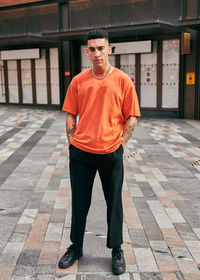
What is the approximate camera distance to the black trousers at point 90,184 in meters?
3.16

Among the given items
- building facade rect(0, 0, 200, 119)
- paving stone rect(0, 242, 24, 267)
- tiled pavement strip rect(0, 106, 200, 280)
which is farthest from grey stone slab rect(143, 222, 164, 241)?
building facade rect(0, 0, 200, 119)

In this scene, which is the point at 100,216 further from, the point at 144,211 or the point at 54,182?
the point at 54,182

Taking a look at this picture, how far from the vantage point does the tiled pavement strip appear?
10.7ft

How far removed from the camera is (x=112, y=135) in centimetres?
311

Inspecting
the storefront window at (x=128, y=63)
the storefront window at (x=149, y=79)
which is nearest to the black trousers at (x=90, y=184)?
the storefront window at (x=149, y=79)

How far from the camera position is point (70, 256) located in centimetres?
333

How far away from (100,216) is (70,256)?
124cm

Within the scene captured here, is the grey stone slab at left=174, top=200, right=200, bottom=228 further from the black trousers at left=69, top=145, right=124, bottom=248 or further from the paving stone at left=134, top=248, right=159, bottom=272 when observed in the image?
the black trousers at left=69, top=145, right=124, bottom=248

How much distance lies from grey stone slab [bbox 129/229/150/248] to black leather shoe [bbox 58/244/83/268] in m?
0.62

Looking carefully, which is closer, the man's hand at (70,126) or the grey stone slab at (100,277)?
the grey stone slab at (100,277)

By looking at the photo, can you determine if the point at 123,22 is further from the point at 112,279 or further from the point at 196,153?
the point at 112,279

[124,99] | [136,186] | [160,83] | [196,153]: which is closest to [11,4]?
[160,83]

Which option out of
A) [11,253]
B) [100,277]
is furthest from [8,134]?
[100,277]

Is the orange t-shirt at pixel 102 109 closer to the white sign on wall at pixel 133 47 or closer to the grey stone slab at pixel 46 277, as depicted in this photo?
the grey stone slab at pixel 46 277
